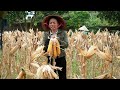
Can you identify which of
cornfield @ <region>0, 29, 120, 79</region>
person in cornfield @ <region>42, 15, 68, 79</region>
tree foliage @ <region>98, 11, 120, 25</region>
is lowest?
cornfield @ <region>0, 29, 120, 79</region>

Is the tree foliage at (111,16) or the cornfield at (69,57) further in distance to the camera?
the cornfield at (69,57)

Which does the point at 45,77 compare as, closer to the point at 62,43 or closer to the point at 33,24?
the point at 62,43

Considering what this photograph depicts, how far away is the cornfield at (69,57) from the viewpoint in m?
2.68

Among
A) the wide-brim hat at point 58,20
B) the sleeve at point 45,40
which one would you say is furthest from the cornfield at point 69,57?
the wide-brim hat at point 58,20

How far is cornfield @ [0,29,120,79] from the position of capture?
2.68 m

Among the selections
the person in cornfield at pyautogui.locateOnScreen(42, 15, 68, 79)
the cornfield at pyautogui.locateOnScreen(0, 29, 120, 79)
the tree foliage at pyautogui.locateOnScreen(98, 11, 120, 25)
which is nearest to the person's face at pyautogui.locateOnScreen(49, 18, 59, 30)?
the person in cornfield at pyautogui.locateOnScreen(42, 15, 68, 79)

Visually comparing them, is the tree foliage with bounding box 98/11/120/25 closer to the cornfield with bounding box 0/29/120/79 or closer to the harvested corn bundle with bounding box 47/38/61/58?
the cornfield with bounding box 0/29/120/79

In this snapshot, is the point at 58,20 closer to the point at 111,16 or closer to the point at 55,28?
the point at 55,28

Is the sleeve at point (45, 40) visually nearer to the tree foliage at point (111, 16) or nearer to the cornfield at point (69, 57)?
the cornfield at point (69, 57)
